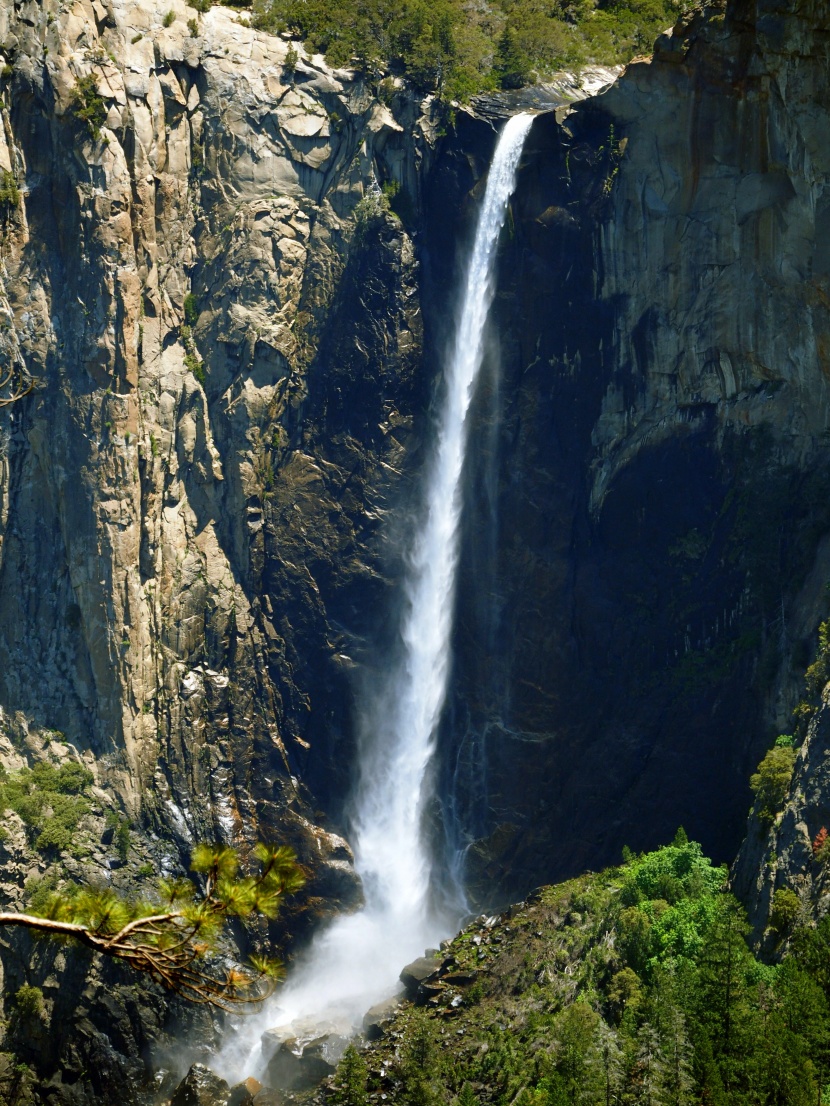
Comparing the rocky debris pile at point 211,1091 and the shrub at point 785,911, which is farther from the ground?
the shrub at point 785,911

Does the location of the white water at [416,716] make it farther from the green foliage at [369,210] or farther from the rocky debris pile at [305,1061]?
the rocky debris pile at [305,1061]

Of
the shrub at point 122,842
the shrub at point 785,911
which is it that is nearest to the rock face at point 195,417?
the shrub at point 122,842

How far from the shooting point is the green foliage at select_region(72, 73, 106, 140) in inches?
1668

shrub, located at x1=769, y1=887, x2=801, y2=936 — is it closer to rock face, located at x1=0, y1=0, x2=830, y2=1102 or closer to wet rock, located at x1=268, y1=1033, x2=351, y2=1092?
rock face, located at x1=0, y1=0, x2=830, y2=1102

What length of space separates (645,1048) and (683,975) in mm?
2277

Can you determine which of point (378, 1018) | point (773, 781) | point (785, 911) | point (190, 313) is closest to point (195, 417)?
point (190, 313)

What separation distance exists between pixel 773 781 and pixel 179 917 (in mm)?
22500

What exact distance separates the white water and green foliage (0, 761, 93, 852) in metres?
8.20

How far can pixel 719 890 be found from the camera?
32.9 metres

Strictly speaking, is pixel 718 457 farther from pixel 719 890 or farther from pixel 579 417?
pixel 719 890

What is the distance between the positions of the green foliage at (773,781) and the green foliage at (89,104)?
27498 mm

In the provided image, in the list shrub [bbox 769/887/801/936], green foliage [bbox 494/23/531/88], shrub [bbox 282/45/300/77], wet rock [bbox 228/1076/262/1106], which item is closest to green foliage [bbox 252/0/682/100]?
green foliage [bbox 494/23/531/88]

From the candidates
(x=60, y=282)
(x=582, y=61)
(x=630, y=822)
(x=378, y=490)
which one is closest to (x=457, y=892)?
(x=630, y=822)

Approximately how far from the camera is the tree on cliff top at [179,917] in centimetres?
1198
